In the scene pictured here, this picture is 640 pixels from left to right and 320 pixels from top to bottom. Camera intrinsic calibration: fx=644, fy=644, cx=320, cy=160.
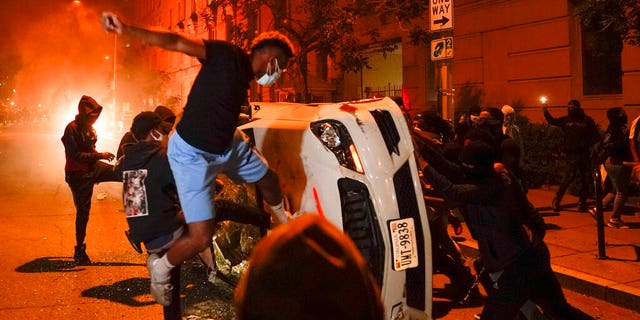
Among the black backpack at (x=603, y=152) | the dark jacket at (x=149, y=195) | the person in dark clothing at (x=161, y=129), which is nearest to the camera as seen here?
the dark jacket at (x=149, y=195)

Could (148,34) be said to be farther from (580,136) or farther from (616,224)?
(580,136)

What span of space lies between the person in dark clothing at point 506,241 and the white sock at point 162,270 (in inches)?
72.8

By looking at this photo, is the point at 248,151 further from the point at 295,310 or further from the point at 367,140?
the point at 295,310

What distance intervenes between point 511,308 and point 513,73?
1174cm

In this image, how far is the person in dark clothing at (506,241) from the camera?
13.2 feet

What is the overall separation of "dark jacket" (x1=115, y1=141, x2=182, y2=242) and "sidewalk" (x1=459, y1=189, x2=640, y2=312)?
4.33 metres

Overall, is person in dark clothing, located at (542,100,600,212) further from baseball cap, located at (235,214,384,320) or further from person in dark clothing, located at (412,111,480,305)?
baseball cap, located at (235,214,384,320)

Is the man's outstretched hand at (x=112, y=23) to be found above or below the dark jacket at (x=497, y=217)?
above

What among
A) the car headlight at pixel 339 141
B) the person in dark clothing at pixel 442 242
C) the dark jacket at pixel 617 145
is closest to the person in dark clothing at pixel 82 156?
the person in dark clothing at pixel 442 242

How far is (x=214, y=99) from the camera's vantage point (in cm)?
351

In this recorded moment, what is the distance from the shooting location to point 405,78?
60.8ft

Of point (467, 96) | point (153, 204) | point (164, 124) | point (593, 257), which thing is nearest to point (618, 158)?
point (593, 257)

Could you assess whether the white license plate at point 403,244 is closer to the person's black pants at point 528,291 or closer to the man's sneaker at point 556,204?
the person's black pants at point 528,291

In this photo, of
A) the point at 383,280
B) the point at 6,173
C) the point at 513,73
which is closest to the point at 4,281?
the point at 383,280
